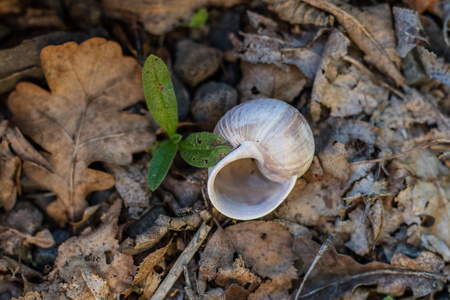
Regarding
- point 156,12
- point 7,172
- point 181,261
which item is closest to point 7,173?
point 7,172

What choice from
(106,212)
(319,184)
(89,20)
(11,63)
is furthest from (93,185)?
(319,184)

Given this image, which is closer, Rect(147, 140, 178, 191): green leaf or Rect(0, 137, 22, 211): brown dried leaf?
Rect(147, 140, 178, 191): green leaf

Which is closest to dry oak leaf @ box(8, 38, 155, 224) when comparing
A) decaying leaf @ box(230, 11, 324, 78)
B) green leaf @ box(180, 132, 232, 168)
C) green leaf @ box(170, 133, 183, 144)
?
green leaf @ box(170, 133, 183, 144)

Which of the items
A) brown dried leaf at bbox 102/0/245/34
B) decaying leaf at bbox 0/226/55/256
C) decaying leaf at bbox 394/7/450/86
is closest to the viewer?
decaying leaf at bbox 0/226/55/256

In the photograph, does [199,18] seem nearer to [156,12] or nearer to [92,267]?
[156,12]

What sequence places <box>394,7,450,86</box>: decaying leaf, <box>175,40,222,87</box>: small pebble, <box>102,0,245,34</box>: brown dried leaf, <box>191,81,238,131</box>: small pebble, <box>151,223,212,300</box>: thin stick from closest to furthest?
1. <box>151,223,212,300</box>: thin stick
2. <box>394,7,450,86</box>: decaying leaf
3. <box>191,81,238,131</box>: small pebble
4. <box>175,40,222,87</box>: small pebble
5. <box>102,0,245,34</box>: brown dried leaf

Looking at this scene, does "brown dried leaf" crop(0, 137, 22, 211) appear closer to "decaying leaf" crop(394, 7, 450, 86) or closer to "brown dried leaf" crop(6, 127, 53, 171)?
"brown dried leaf" crop(6, 127, 53, 171)

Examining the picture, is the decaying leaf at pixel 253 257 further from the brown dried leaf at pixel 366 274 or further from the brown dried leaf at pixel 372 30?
the brown dried leaf at pixel 372 30
